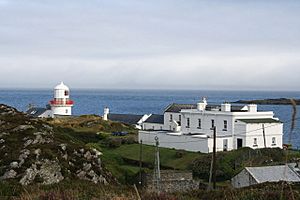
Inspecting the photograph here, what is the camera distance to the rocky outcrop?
20859 mm

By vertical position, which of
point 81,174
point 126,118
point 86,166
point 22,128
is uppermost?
point 22,128

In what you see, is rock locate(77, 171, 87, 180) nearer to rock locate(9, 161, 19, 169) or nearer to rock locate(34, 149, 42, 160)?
rock locate(34, 149, 42, 160)

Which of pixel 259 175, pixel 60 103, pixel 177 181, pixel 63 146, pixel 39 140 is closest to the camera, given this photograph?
pixel 63 146

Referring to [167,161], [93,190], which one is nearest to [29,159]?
[93,190]

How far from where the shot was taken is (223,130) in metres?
52.1

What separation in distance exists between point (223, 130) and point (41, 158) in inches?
1266

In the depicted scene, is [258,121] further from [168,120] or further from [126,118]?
[126,118]

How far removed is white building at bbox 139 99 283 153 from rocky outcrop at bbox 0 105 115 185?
Answer: 23578 millimetres

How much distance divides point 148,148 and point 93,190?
126 feet

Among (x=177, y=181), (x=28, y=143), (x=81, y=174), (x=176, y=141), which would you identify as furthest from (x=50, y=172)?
(x=176, y=141)

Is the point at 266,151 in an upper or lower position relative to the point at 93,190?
lower

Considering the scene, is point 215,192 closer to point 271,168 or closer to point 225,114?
point 271,168

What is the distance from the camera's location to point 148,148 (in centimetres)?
4934

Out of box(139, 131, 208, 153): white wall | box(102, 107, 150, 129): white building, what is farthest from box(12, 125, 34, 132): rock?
box(102, 107, 150, 129): white building
